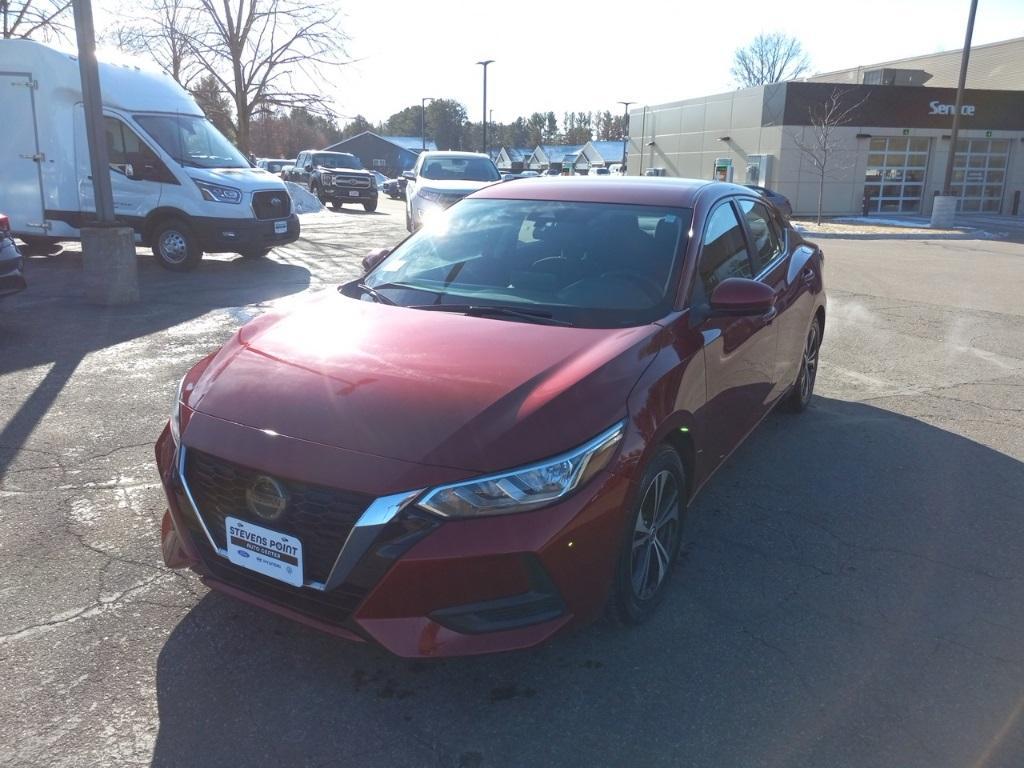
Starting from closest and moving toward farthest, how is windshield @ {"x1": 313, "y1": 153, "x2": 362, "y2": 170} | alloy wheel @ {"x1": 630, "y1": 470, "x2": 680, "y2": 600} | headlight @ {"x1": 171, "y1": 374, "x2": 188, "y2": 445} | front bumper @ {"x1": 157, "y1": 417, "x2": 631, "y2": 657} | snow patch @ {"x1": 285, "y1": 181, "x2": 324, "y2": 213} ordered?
front bumper @ {"x1": 157, "y1": 417, "x2": 631, "y2": 657} < headlight @ {"x1": 171, "y1": 374, "x2": 188, "y2": 445} < alloy wheel @ {"x1": 630, "y1": 470, "x2": 680, "y2": 600} < snow patch @ {"x1": 285, "y1": 181, "x2": 324, "y2": 213} < windshield @ {"x1": 313, "y1": 153, "x2": 362, "y2": 170}

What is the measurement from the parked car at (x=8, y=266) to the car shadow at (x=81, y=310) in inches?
17.6

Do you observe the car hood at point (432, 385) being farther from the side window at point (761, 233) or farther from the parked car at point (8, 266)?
the parked car at point (8, 266)

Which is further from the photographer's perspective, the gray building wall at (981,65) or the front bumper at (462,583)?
the gray building wall at (981,65)

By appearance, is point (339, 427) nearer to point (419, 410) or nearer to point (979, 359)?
point (419, 410)

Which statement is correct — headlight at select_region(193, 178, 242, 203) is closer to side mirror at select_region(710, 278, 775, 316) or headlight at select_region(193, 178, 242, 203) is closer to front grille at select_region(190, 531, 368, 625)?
side mirror at select_region(710, 278, 775, 316)

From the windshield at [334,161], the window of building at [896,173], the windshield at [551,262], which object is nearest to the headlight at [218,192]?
the windshield at [551,262]

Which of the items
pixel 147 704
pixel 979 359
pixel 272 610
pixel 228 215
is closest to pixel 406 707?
pixel 272 610

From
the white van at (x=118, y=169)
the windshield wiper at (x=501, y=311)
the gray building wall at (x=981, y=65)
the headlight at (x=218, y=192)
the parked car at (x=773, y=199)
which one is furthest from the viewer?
the gray building wall at (x=981, y=65)

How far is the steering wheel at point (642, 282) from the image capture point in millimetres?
3592

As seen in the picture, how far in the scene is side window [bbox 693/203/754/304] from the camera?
12.6ft

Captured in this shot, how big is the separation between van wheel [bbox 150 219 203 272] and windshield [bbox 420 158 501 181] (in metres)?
5.54

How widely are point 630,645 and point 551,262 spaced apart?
180cm

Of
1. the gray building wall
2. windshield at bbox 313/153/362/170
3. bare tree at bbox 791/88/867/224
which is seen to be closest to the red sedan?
bare tree at bbox 791/88/867/224

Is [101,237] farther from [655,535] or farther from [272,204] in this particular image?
[655,535]
